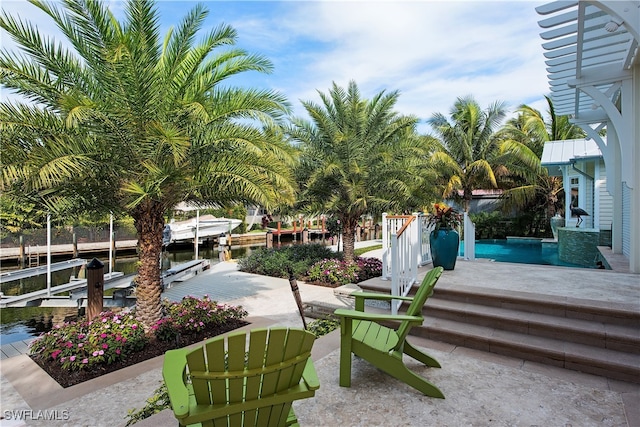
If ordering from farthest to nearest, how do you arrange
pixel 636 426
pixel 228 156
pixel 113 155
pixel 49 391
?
pixel 228 156 < pixel 113 155 < pixel 49 391 < pixel 636 426

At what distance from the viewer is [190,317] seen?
5.76 meters

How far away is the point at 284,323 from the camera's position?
6.23 meters

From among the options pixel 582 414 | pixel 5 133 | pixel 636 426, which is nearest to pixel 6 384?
pixel 5 133

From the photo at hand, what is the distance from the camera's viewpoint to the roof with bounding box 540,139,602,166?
11.3 meters

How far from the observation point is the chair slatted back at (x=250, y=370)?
1917 millimetres

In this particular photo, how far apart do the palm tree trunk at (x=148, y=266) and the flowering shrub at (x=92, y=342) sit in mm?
218

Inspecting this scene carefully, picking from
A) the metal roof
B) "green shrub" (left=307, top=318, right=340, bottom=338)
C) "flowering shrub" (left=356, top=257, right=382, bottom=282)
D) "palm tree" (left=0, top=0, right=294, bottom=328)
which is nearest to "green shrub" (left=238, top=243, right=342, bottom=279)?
"flowering shrub" (left=356, top=257, right=382, bottom=282)

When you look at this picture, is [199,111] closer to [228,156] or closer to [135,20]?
[228,156]

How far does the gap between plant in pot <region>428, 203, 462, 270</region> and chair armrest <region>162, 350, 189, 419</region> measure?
200 inches

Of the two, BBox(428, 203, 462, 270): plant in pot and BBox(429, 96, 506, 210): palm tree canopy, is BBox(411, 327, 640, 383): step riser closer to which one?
BBox(428, 203, 462, 270): plant in pot

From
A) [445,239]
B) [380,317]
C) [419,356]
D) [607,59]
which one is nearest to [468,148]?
[607,59]

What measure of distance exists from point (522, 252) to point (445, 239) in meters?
10.9

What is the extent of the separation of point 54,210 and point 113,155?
50.6 inches

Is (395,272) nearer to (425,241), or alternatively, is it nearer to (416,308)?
(416,308)
